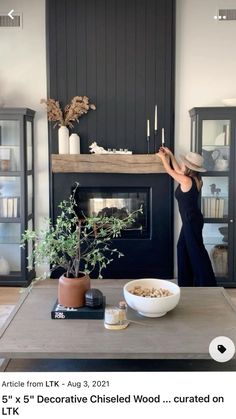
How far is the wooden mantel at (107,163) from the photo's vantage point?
443cm

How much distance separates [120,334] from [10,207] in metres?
2.66

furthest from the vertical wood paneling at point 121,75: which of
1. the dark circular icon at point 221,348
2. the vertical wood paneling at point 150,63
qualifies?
the dark circular icon at point 221,348

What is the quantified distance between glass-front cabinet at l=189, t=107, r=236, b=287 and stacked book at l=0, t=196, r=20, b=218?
183 cm

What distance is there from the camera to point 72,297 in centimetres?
236

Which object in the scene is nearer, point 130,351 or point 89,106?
point 130,351

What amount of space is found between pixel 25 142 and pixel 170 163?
4.69ft

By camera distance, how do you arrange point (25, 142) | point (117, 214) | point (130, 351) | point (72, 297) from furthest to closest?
1. point (117, 214)
2. point (25, 142)
3. point (72, 297)
4. point (130, 351)

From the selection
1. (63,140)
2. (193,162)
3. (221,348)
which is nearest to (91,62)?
(63,140)

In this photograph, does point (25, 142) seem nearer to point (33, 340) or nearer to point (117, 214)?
point (117, 214)

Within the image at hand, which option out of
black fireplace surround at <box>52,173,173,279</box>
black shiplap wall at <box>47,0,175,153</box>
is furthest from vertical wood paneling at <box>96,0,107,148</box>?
black fireplace surround at <box>52,173,173,279</box>

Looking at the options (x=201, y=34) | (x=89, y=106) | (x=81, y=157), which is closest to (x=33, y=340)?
(x=81, y=157)

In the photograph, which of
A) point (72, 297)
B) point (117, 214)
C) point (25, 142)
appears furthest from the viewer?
point (117, 214)

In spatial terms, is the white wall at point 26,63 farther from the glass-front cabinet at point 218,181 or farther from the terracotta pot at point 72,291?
the terracotta pot at point 72,291

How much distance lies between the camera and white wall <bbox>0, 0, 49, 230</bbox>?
4562 millimetres
